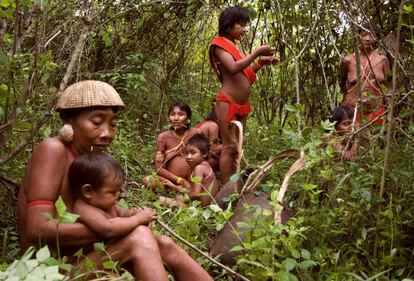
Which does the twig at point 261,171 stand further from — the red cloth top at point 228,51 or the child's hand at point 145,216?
the red cloth top at point 228,51

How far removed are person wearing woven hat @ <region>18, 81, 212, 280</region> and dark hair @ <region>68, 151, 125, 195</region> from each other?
0.04 meters

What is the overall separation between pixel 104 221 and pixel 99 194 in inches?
4.9

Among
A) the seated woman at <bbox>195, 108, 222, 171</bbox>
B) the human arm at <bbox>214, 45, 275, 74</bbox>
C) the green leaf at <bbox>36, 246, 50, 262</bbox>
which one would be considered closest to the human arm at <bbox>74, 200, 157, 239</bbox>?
the green leaf at <bbox>36, 246, 50, 262</bbox>

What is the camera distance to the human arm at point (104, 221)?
244cm

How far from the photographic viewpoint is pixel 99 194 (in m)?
2.52

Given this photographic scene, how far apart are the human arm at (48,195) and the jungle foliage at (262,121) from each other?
0.10m

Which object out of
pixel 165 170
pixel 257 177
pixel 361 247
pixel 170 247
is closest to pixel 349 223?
pixel 361 247

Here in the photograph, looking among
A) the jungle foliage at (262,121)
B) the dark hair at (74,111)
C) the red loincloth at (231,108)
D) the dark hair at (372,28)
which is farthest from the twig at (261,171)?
the red loincloth at (231,108)

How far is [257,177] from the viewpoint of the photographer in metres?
3.25

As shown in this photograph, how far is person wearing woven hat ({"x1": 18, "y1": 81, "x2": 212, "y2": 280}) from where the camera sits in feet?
7.84

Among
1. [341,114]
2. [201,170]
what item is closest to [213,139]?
[201,170]

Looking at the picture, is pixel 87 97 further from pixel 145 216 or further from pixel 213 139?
pixel 213 139

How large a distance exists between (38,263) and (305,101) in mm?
4210

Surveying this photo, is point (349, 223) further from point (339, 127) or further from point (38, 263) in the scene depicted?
point (339, 127)
